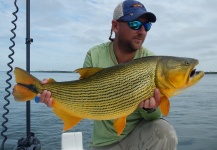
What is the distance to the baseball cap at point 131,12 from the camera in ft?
13.0

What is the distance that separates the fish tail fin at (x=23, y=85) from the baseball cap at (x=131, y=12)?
1477mm

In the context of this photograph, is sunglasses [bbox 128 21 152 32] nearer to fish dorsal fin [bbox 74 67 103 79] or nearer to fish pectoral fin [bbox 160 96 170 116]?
fish dorsal fin [bbox 74 67 103 79]

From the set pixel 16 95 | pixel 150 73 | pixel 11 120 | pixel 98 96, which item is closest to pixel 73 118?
pixel 98 96

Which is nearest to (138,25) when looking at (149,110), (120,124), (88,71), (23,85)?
(88,71)

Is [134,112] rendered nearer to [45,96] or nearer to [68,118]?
[68,118]

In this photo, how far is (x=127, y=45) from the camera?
13.6 feet

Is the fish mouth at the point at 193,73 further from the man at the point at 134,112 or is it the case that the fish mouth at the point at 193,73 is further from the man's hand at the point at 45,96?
the man's hand at the point at 45,96

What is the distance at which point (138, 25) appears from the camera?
3957 millimetres

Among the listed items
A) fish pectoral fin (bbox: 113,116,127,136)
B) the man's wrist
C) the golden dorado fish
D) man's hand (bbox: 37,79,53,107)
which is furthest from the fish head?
man's hand (bbox: 37,79,53,107)

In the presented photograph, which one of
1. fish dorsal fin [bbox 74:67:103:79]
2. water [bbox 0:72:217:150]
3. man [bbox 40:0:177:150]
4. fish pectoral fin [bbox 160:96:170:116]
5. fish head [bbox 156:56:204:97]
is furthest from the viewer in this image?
water [bbox 0:72:217:150]

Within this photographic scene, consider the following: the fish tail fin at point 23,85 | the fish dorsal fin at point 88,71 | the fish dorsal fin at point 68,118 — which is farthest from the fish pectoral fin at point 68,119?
the fish dorsal fin at point 88,71

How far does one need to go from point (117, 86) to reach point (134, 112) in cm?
98

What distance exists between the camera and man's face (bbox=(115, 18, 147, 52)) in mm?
3977

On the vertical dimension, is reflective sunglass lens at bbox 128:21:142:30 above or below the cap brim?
below
